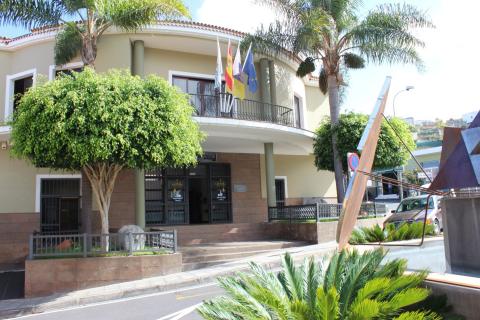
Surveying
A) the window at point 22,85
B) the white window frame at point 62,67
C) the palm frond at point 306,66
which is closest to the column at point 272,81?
the palm frond at point 306,66

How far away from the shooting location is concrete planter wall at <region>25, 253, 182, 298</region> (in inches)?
→ 439

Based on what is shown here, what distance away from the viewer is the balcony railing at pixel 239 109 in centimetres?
1722

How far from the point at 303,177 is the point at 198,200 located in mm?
5644

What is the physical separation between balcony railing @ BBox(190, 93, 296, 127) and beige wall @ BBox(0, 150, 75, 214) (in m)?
6.66

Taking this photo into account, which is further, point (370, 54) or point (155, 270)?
point (370, 54)

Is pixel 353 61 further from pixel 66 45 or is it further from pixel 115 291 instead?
pixel 115 291

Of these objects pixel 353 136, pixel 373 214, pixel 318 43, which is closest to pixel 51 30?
pixel 318 43

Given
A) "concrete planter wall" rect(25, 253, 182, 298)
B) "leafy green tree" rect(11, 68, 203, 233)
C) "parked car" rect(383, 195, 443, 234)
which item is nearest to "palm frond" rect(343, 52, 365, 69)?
"parked car" rect(383, 195, 443, 234)

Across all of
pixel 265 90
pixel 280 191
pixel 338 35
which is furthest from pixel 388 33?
pixel 280 191

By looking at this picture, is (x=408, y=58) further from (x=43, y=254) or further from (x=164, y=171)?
(x=43, y=254)

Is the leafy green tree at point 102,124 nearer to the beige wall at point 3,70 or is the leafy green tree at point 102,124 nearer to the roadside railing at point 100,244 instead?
the roadside railing at point 100,244

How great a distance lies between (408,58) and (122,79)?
11.8 metres

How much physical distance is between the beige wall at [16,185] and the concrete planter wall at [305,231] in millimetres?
9031

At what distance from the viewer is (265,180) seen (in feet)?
68.0
